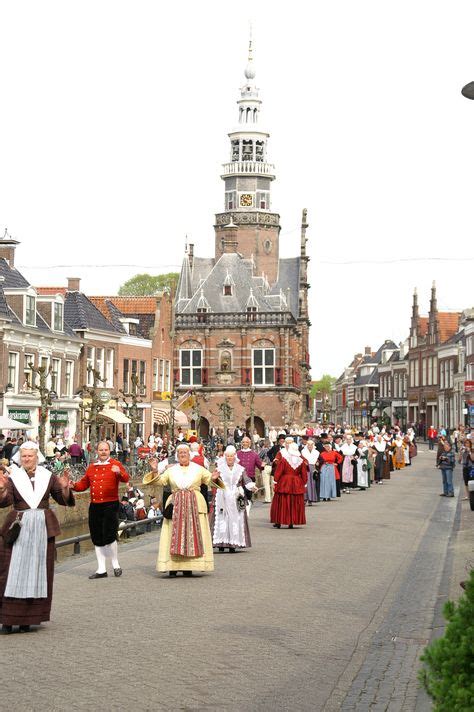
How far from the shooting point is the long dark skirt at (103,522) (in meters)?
13.8

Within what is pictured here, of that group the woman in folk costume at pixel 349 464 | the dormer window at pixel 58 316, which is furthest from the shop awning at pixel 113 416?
the woman in folk costume at pixel 349 464

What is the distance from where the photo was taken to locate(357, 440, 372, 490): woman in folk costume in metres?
36.6

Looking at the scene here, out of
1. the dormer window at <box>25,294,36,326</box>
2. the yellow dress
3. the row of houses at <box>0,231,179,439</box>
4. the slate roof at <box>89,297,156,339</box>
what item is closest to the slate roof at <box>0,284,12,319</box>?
the row of houses at <box>0,231,179,439</box>

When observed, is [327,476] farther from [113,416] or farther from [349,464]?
[113,416]

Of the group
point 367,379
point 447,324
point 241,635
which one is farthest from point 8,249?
point 367,379

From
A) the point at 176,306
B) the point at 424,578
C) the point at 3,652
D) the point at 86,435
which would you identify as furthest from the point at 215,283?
the point at 3,652

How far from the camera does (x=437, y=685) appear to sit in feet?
15.0

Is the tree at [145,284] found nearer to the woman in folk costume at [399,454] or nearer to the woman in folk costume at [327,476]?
the woman in folk costume at [399,454]

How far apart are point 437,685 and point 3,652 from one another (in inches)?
207

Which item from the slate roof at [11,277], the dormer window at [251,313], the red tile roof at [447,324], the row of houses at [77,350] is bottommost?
the row of houses at [77,350]

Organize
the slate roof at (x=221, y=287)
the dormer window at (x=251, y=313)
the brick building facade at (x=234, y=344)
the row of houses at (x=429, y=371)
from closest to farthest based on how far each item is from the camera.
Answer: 1. the brick building facade at (x=234, y=344)
2. the dormer window at (x=251, y=313)
3. the slate roof at (x=221, y=287)
4. the row of houses at (x=429, y=371)

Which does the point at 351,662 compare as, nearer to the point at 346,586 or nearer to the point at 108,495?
the point at 346,586

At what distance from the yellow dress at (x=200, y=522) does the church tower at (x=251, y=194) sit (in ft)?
262

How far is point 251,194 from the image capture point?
96438 millimetres
